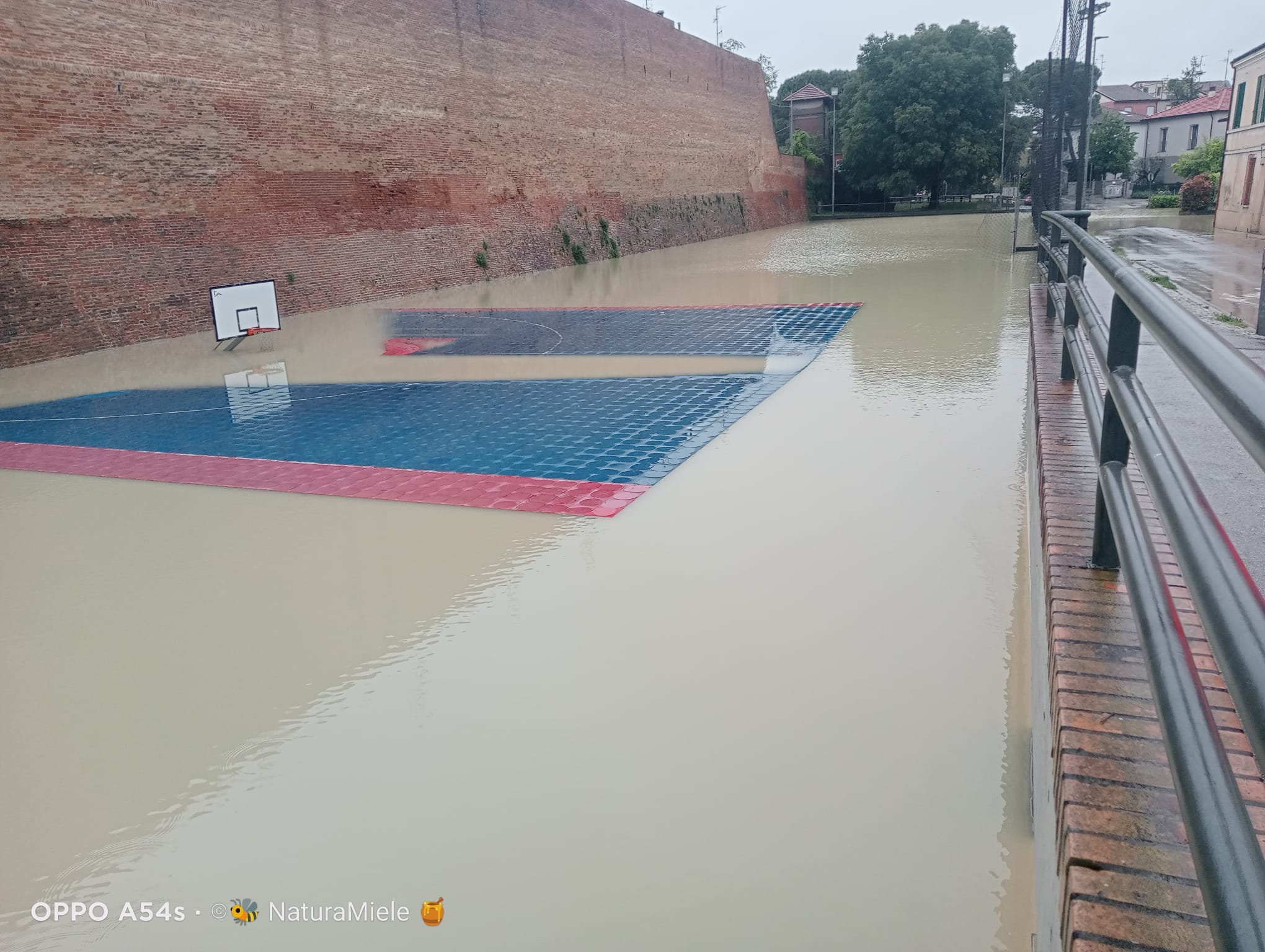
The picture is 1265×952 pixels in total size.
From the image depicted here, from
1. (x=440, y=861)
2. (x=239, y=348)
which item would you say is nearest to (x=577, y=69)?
(x=239, y=348)

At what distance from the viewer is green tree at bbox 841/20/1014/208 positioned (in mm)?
43094

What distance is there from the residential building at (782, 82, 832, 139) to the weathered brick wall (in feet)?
99.6

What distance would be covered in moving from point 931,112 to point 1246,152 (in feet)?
68.9

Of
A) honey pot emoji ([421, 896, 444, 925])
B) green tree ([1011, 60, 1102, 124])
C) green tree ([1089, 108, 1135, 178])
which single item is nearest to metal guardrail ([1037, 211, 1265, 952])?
honey pot emoji ([421, 896, 444, 925])

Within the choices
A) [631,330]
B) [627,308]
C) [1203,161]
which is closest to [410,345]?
[631,330]

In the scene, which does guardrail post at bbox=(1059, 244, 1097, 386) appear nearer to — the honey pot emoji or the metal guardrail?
the metal guardrail

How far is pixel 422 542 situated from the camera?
4.93m

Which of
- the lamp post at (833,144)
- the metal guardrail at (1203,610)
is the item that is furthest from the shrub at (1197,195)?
the metal guardrail at (1203,610)

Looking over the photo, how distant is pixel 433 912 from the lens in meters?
2.41

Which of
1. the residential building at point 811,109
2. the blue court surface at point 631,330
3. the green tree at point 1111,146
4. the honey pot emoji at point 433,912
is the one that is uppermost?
the residential building at point 811,109

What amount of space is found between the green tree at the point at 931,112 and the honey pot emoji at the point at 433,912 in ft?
149

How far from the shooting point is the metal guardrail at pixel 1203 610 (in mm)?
847

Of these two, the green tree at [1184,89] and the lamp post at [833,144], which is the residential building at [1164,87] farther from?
the lamp post at [833,144]

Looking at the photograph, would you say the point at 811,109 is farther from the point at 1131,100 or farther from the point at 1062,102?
the point at 1131,100
